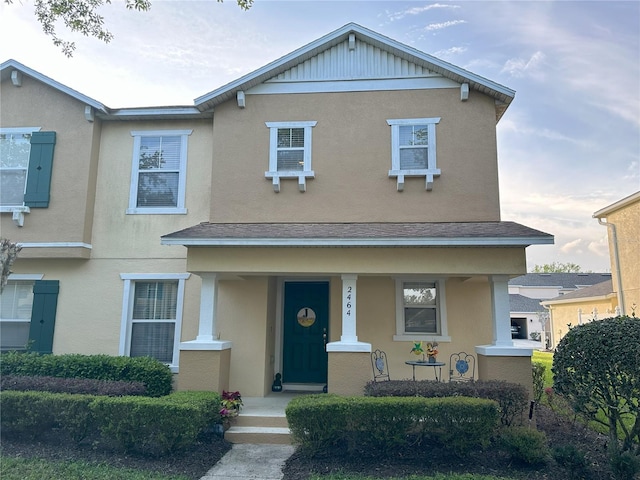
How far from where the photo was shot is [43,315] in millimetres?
9359

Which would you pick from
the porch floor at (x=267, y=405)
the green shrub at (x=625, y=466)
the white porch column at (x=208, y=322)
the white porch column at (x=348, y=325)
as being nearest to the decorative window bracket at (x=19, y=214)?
the white porch column at (x=208, y=322)

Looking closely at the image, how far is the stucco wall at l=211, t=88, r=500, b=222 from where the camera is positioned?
873 cm

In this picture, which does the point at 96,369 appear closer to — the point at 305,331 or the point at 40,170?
the point at 305,331

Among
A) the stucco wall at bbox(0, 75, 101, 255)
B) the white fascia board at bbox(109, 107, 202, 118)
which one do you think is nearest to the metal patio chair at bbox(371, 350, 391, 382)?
the white fascia board at bbox(109, 107, 202, 118)

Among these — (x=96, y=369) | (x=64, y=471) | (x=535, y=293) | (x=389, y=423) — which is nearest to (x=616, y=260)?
(x=389, y=423)

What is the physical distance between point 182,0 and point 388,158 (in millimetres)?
5185

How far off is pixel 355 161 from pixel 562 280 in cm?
4244

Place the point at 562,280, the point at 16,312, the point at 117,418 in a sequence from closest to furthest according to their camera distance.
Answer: the point at 117,418, the point at 16,312, the point at 562,280

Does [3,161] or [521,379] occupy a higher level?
[3,161]

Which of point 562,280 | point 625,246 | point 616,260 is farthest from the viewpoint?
point 562,280

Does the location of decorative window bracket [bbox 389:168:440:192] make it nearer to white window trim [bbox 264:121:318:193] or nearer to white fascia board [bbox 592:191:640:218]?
white window trim [bbox 264:121:318:193]

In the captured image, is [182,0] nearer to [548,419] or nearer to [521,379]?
[521,379]

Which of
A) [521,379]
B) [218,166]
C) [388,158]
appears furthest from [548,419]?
[218,166]

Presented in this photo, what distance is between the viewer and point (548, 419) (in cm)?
805
